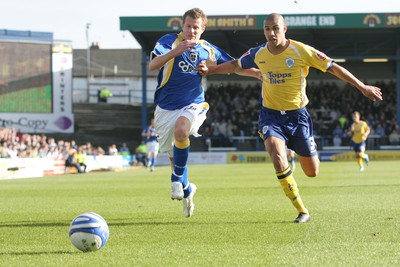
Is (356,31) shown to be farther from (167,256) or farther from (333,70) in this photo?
(167,256)

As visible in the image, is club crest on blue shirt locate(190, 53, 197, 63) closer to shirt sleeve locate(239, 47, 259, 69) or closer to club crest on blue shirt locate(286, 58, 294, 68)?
shirt sleeve locate(239, 47, 259, 69)

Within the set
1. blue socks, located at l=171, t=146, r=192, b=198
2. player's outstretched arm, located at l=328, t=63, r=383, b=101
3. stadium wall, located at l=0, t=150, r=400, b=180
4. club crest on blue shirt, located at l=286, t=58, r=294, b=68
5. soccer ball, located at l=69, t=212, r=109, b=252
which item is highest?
club crest on blue shirt, located at l=286, t=58, r=294, b=68

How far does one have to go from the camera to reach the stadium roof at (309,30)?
45.4 m

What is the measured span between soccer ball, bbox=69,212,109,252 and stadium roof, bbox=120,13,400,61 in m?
38.5

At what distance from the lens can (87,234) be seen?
21.2 ft

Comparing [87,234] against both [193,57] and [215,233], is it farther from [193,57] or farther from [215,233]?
[193,57]

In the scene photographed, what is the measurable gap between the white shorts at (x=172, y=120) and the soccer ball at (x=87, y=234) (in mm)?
3215

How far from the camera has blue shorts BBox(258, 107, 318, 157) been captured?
936 centimetres

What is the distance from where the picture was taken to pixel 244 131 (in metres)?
46.8

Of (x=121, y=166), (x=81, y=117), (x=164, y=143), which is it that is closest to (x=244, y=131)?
(x=121, y=166)

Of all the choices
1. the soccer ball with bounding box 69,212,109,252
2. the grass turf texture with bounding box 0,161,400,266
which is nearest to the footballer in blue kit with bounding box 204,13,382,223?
the grass turf texture with bounding box 0,161,400,266

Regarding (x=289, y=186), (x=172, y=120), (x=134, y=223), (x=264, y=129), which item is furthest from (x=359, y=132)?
(x=134, y=223)

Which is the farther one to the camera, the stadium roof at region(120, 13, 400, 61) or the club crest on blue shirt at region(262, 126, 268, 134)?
the stadium roof at region(120, 13, 400, 61)

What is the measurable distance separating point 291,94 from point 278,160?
922 mm
